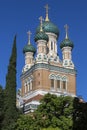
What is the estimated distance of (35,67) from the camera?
59.3m

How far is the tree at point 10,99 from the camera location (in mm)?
38391

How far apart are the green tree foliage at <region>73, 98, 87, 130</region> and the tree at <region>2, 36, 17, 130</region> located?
602 centimetres

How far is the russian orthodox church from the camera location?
193ft

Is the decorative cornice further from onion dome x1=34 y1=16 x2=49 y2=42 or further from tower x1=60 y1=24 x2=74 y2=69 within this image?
onion dome x1=34 y1=16 x2=49 y2=42

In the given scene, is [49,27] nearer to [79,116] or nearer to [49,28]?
[49,28]

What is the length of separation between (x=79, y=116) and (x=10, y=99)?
725 cm

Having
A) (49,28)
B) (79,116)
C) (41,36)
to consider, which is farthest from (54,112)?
(49,28)

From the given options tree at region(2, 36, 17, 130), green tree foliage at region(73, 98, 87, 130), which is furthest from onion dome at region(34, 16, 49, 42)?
green tree foliage at region(73, 98, 87, 130)

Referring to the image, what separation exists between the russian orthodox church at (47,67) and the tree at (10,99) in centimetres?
1387

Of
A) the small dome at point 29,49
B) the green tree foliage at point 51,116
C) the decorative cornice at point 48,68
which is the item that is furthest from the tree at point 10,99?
the small dome at point 29,49

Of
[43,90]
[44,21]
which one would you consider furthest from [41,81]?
[44,21]

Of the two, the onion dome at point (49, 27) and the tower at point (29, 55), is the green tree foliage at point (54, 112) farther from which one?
the onion dome at point (49, 27)

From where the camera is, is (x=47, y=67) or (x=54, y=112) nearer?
(x=54, y=112)

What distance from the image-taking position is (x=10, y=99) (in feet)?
130
